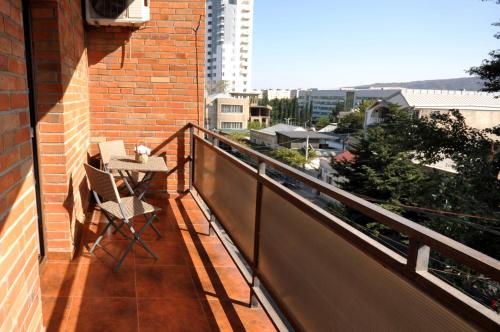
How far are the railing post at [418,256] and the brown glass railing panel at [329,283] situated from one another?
2.5 inches

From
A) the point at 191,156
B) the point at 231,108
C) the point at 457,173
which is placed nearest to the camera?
the point at 191,156

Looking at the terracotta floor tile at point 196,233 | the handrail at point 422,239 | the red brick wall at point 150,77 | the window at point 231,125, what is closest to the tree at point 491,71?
the red brick wall at point 150,77

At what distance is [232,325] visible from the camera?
2299 millimetres

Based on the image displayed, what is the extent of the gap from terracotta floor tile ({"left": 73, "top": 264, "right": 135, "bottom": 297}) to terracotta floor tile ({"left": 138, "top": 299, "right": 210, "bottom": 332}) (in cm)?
21

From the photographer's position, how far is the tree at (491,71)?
14.7 m

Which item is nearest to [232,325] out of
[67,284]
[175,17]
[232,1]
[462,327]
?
[67,284]

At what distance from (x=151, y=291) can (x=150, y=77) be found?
2.95 m

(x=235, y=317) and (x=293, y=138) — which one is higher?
(x=235, y=317)

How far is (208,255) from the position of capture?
3312 millimetres

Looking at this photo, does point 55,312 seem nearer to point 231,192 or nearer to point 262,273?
point 262,273

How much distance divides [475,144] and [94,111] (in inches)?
648

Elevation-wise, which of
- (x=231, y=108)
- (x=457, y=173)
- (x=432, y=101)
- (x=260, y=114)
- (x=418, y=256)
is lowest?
(x=260, y=114)

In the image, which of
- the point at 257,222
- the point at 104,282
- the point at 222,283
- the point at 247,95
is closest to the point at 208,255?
the point at 222,283

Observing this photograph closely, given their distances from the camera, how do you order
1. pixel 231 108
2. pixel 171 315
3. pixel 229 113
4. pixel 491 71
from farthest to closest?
1. pixel 229 113
2. pixel 231 108
3. pixel 491 71
4. pixel 171 315
